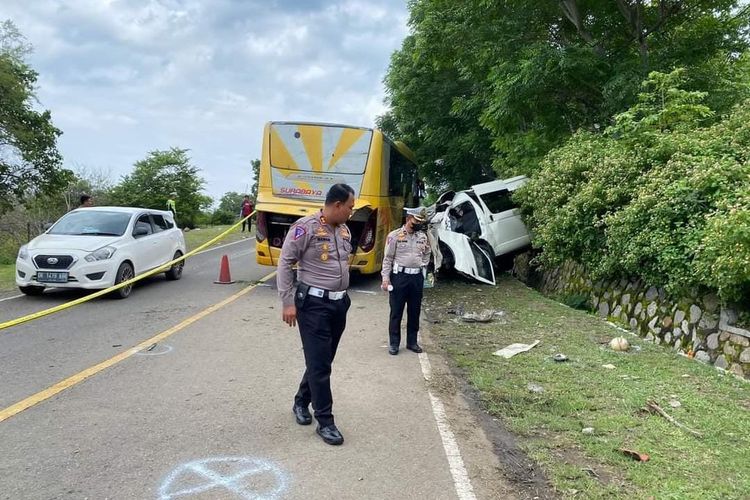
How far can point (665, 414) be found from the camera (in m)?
4.87

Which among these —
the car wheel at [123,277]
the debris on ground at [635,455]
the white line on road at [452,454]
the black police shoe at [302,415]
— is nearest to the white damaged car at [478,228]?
the car wheel at [123,277]

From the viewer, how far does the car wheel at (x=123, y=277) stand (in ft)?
32.4

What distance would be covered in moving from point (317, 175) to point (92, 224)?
14.2 feet

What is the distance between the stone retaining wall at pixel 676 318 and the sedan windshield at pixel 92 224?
890cm

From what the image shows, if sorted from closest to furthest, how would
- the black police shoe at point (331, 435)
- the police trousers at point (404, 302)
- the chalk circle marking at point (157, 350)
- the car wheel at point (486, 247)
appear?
the black police shoe at point (331, 435) → the chalk circle marking at point (157, 350) → the police trousers at point (404, 302) → the car wheel at point (486, 247)

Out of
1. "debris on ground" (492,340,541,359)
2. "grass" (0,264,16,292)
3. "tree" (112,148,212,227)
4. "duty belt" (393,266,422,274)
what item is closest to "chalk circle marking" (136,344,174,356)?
"duty belt" (393,266,422,274)

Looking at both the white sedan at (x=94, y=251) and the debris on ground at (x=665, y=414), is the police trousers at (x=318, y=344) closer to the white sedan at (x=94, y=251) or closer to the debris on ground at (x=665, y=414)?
the debris on ground at (x=665, y=414)

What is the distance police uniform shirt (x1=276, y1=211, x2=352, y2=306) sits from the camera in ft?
13.9

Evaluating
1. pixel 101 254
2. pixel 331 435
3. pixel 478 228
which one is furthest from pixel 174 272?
pixel 331 435

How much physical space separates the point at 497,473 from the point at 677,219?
17.7 feet

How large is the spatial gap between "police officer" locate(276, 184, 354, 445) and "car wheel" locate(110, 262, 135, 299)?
673 cm

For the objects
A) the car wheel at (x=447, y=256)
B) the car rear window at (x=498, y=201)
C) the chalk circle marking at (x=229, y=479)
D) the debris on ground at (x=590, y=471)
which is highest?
the car rear window at (x=498, y=201)

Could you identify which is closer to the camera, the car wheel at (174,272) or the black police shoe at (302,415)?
the black police shoe at (302,415)

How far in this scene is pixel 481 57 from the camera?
50.0ft
